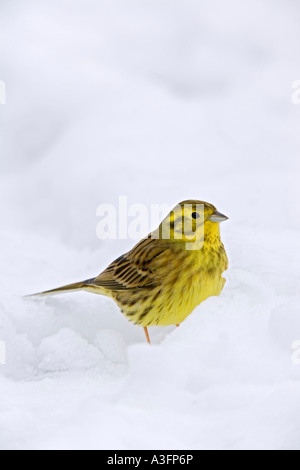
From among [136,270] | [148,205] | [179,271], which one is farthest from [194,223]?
[148,205]

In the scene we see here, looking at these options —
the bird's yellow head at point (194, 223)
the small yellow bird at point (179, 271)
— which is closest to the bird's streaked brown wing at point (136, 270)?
the small yellow bird at point (179, 271)

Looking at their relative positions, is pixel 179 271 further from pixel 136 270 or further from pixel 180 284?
pixel 136 270

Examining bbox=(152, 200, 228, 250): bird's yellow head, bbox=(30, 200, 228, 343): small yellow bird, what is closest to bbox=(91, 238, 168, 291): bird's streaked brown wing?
bbox=(30, 200, 228, 343): small yellow bird

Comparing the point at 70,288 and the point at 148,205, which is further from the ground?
the point at 148,205

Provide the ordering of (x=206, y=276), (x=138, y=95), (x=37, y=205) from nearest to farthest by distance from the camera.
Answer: (x=206, y=276) < (x=37, y=205) < (x=138, y=95)

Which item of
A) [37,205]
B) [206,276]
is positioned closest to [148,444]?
[206,276]

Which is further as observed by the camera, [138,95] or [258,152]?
[138,95]

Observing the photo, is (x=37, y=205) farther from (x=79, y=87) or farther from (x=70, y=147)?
(x=79, y=87)
